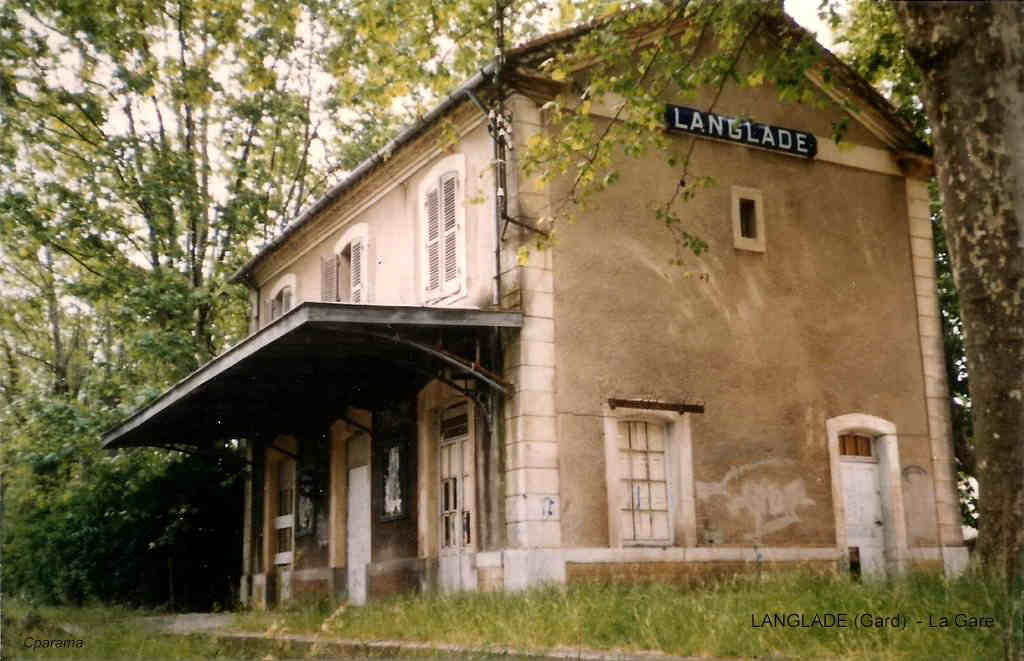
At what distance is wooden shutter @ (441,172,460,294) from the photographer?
11906mm

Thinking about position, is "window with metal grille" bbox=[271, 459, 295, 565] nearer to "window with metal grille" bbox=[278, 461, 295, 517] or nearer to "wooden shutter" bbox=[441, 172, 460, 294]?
"window with metal grille" bbox=[278, 461, 295, 517]

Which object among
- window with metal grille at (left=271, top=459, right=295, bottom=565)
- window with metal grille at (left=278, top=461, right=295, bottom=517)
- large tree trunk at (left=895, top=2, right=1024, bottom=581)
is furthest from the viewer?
window with metal grille at (left=278, top=461, right=295, bottom=517)

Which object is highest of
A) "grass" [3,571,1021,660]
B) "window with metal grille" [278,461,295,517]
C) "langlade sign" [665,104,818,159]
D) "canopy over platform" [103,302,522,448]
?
"langlade sign" [665,104,818,159]

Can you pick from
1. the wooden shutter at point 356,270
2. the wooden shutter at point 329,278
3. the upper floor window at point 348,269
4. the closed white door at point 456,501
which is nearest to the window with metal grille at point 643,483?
the closed white door at point 456,501

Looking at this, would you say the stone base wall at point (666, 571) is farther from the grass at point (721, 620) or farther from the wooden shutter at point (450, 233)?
the wooden shutter at point (450, 233)

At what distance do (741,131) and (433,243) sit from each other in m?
3.97

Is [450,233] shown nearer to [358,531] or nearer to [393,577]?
[393,577]

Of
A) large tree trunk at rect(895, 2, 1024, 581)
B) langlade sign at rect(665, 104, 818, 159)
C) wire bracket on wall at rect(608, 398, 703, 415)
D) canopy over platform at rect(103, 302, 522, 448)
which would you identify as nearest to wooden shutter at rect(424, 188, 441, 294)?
canopy over platform at rect(103, 302, 522, 448)

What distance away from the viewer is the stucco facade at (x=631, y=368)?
34.6ft

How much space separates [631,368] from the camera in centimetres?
1114

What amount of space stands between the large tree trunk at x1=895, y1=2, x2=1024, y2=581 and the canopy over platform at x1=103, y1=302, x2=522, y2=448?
4.69 metres

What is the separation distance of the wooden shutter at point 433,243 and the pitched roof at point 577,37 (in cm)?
76

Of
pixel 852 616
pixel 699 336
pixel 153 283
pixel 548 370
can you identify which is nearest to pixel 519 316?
pixel 548 370

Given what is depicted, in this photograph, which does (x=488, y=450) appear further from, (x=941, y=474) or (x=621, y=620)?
(x=941, y=474)
